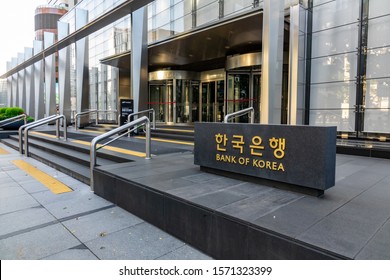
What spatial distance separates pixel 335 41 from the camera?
28.9 ft

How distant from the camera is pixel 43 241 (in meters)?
3.23

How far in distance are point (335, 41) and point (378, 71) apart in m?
1.60

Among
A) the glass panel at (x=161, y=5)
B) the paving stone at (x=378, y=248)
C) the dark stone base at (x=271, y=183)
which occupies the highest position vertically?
the glass panel at (x=161, y=5)

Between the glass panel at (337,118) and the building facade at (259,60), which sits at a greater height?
the building facade at (259,60)

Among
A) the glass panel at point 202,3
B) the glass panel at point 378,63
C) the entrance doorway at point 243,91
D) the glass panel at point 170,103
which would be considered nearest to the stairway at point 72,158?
the glass panel at point 378,63

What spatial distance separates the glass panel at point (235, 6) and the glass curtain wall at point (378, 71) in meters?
4.14

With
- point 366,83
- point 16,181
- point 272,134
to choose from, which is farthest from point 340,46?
point 16,181

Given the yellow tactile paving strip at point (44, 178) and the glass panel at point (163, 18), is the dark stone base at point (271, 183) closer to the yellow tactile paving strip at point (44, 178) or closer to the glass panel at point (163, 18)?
the yellow tactile paving strip at point (44, 178)

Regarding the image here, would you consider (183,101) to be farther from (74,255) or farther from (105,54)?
(74,255)

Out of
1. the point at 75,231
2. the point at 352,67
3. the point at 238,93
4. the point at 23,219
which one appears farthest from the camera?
the point at 238,93

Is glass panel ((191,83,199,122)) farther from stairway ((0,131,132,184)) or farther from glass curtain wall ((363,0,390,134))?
glass curtain wall ((363,0,390,134))

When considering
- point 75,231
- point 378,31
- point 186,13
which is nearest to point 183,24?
point 186,13

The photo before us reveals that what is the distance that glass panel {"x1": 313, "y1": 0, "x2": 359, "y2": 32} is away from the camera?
8422 millimetres

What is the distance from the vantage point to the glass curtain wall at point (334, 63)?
27.9ft
